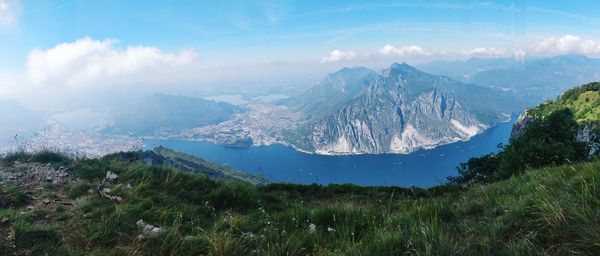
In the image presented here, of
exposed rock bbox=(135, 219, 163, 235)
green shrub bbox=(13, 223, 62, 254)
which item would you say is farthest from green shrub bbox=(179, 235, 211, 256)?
green shrub bbox=(13, 223, 62, 254)

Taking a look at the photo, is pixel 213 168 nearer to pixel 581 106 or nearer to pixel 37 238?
pixel 581 106

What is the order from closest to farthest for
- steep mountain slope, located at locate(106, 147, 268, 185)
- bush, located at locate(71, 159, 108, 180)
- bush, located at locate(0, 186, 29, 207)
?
bush, located at locate(0, 186, 29, 207), bush, located at locate(71, 159, 108, 180), steep mountain slope, located at locate(106, 147, 268, 185)

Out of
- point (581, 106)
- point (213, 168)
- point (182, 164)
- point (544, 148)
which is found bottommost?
point (213, 168)

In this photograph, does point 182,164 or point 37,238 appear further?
point 182,164

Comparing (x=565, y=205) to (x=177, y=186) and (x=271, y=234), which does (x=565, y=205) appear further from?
(x=177, y=186)

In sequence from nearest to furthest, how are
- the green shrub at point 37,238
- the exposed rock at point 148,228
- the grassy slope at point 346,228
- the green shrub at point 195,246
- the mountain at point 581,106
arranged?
the grassy slope at point 346,228 < the green shrub at point 195,246 < the green shrub at point 37,238 < the exposed rock at point 148,228 < the mountain at point 581,106

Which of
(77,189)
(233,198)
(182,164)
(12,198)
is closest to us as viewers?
(12,198)

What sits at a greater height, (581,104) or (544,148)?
(581,104)

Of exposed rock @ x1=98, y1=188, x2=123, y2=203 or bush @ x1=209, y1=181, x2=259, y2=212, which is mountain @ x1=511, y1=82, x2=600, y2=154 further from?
exposed rock @ x1=98, y1=188, x2=123, y2=203

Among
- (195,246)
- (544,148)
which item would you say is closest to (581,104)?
(544,148)

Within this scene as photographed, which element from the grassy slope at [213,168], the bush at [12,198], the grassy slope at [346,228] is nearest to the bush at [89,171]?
the grassy slope at [346,228]

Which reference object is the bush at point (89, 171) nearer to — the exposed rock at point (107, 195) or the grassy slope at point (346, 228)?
the grassy slope at point (346, 228)
